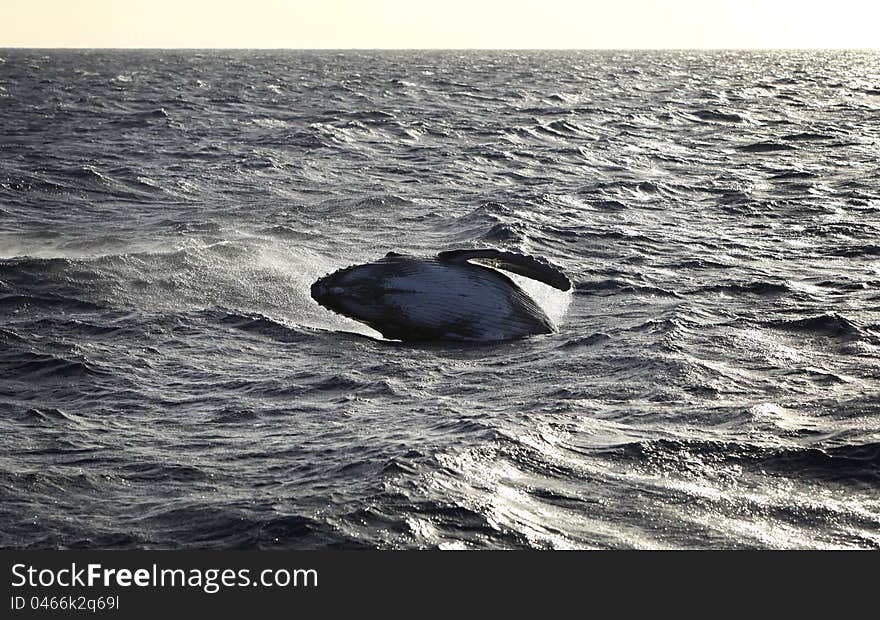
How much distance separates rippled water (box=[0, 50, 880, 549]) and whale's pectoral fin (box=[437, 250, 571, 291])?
0.76 feet

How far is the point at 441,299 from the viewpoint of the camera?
415 inches

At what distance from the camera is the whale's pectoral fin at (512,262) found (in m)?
11.1

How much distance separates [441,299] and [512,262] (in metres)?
1.23

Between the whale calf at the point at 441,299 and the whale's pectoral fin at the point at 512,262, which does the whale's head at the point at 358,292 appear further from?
the whale's pectoral fin at the point at 512,262

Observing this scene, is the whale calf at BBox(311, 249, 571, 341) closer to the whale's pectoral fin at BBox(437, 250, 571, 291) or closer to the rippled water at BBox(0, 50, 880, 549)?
the whale's pectoral fin at BBox(437, 250, 571, 291)

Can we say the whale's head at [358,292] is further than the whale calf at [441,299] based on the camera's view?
Yes

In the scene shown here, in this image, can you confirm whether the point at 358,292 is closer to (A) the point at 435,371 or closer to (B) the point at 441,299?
(B) the point at 441,299

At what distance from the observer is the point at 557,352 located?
9.91 metres

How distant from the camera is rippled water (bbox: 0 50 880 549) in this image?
21.1 ft

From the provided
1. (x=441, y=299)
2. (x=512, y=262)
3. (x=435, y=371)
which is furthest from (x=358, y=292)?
(x=435, y=371)

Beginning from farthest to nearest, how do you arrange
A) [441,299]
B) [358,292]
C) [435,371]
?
[358,292]
[441,299]
[435,371]

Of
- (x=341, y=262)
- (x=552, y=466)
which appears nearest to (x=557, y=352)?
(x=552, y=466)

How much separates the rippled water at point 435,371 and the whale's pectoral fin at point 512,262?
0.76 ft

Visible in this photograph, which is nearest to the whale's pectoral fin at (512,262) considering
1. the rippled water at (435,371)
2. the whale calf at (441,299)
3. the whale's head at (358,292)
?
the whale calf at (441,299)
